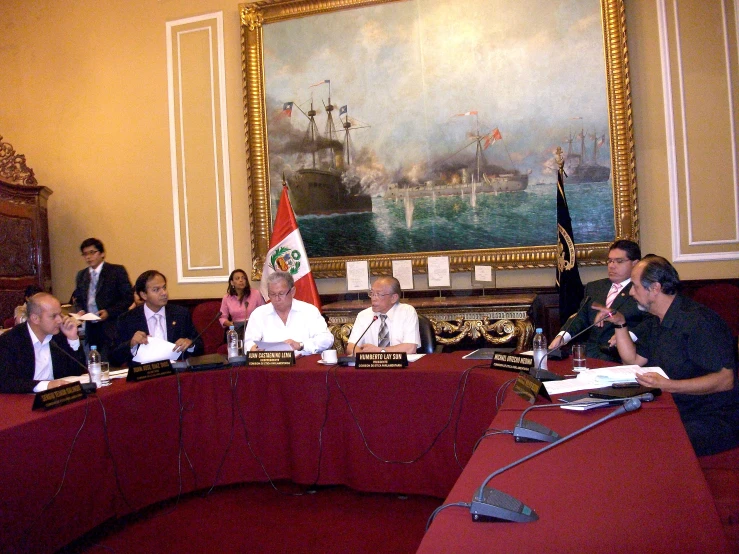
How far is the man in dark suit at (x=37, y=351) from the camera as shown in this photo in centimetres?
307

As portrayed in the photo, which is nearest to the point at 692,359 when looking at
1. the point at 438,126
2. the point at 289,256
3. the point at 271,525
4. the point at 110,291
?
the point at 271,525

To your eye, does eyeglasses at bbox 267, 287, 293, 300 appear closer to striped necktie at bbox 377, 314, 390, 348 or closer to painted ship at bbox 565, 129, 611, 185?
striped necktie at bbox 377, 314, 390, 348

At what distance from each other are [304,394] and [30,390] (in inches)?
49.2

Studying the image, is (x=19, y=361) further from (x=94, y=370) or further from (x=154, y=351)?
(x=154, y=351)

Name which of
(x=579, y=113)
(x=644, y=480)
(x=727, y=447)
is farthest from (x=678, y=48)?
(x=644, y=480)

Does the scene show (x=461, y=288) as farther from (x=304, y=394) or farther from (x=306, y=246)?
(x=304, y=394)

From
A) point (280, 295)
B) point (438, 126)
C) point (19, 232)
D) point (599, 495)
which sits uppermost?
point (438, 126)

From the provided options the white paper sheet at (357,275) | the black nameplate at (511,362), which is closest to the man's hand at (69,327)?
the black nameplate at (511,362)

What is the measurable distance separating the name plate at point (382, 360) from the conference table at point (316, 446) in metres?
0.04

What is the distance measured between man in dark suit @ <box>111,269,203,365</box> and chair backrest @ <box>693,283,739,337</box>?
3608mm

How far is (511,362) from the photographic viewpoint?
2961 millimetres

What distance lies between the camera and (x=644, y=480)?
4.73 ft

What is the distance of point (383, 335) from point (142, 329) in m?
1.45

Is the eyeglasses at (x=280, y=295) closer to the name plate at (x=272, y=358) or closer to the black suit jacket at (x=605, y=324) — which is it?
the name plate at (x=272, y=358)
